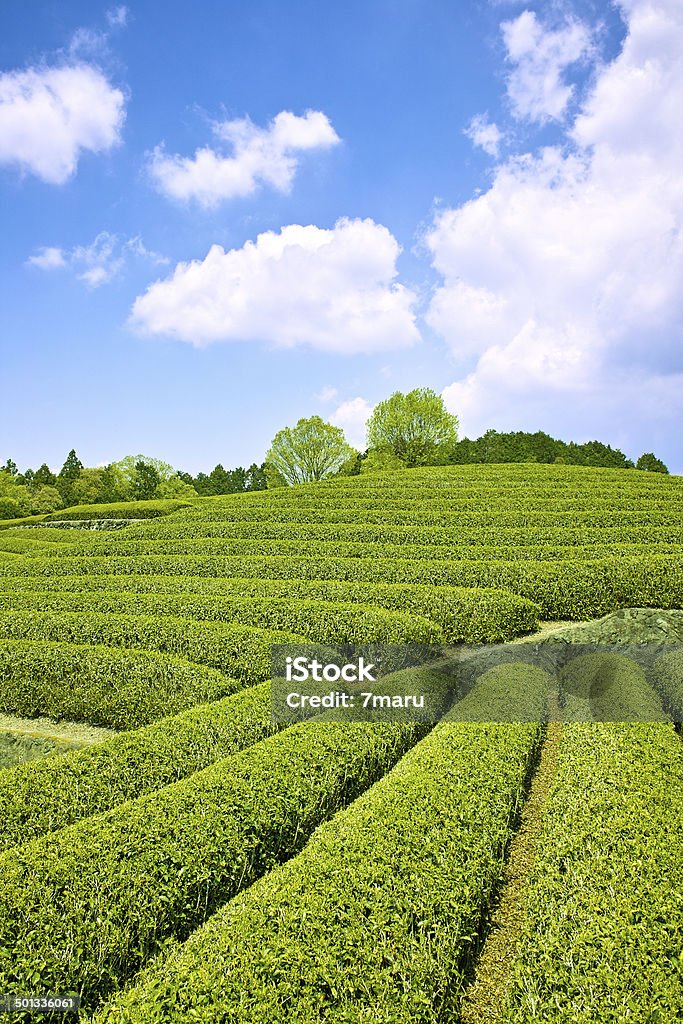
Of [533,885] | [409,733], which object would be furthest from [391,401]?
[533,885]

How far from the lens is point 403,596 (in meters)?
13.8

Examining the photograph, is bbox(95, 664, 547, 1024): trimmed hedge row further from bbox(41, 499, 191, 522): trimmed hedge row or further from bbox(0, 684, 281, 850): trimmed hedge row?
bbox(41, 499, 191, 522): trimmed hedge row

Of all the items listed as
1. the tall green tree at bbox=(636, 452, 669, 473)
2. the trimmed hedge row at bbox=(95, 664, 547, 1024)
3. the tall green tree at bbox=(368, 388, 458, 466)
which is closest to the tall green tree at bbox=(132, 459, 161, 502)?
the tall green tree at bbox=(368, 388, 458, 466)

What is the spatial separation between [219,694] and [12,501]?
42.5 m

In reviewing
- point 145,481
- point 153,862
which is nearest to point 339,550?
point 153,862

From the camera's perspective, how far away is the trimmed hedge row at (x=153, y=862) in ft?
14.3

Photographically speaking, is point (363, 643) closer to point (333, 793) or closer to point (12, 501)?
point (333, 793)

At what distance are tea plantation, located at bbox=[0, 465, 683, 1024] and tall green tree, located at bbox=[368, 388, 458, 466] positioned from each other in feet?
108

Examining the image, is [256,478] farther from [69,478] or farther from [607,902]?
[607,902]

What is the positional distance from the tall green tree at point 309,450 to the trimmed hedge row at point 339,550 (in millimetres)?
30572

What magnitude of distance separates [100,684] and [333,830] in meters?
6.36

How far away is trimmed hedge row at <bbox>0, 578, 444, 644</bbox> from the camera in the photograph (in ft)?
38.7

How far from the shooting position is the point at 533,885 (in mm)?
5066

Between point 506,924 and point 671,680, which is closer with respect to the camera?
point 506,924
